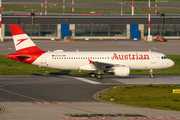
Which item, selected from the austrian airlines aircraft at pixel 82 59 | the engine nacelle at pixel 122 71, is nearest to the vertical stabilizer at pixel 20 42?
the austrian airlines aircraft at pixel 82 59

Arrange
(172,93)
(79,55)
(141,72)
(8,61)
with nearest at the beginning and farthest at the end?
(172,93)
(79,55)
(141,72)
(8,61)

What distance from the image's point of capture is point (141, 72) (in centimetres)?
5819

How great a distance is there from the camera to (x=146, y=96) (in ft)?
123

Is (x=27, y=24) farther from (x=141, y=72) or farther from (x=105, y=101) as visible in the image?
(x=105, y=101)

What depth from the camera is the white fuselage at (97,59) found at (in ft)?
162

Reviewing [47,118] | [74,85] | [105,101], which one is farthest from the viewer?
[74,85]

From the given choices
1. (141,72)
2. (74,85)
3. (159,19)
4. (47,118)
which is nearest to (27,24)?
(159,19)

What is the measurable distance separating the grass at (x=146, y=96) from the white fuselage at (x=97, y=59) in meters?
7.20

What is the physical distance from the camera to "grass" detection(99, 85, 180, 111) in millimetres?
33344

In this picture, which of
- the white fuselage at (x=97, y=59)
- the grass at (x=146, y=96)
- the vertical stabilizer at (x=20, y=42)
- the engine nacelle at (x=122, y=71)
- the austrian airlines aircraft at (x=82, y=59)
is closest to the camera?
the grass at (x=146, y=96)

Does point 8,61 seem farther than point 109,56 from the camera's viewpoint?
Yes

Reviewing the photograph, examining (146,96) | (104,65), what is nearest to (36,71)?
(104,65)

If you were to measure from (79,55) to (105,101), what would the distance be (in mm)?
15694

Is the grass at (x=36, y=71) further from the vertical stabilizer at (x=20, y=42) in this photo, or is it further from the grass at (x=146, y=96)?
the grass at (x=146, y=96)
